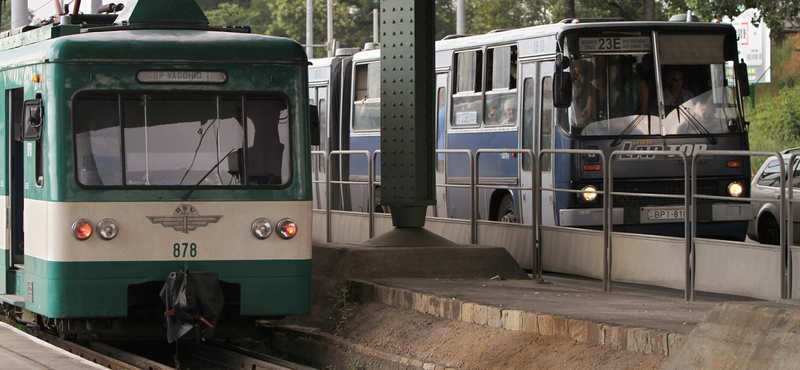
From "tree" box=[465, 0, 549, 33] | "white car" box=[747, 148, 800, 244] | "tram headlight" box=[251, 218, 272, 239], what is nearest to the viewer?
"white car" box=[747, 148, 800, 244]

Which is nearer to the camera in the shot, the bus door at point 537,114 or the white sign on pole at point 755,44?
the bus door at point 537,114

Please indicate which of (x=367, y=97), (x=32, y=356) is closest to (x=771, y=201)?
(x=32, y=356)

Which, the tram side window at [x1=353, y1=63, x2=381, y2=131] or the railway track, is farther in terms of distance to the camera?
the tram side window at [x1=353, y1=63, x2=381, y2=131]

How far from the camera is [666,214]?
43.5ft

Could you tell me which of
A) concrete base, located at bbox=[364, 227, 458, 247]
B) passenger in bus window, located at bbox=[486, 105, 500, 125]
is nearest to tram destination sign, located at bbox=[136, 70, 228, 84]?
concrete base, located at bbox=[364, 227, 458, 247]

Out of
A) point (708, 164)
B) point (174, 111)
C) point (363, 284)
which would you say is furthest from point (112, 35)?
point (708, 164)

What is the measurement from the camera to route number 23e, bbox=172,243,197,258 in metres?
11.0

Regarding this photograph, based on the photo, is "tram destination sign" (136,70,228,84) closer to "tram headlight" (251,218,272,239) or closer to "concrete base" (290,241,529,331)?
"tram headlight" (251,218,272,239)

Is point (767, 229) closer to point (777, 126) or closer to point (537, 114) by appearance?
point (537, 114)

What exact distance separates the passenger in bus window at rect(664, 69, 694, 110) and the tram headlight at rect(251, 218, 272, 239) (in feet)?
24.2

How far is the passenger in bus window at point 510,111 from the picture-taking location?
60.0ft

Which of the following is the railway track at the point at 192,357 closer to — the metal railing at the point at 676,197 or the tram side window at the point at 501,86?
the metal railing at the point at 676,197

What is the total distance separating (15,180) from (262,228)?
2.68m

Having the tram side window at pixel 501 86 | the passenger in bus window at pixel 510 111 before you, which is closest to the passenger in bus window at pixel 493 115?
the tram side window at pixel 501 86
